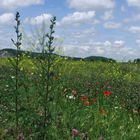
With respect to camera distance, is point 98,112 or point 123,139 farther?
point 98,112

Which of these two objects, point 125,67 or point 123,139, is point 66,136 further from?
point 125,67

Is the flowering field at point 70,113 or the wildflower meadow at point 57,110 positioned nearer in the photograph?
the wildflower meadow at point 57,110

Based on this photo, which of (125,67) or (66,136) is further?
(125,67)

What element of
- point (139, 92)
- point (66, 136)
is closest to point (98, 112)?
point (66, 136)

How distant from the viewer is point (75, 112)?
10.8 m

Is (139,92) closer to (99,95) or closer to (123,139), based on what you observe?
(99,95)

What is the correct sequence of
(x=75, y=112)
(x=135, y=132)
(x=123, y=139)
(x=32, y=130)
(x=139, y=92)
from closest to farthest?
1. (x=32, y=130)
2. (x=123, y=139)
3. (x=135, y=132)
4. (x=75, y=112)
5. (x=139, y=92)

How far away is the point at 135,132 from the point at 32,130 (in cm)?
243

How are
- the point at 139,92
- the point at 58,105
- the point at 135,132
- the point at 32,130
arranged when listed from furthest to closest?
1. the point at 139,92
2. the point at 58,105
3. the point at 135,132
4. the point at 32,130

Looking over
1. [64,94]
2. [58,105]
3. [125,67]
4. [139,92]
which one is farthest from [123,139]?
[125,67]

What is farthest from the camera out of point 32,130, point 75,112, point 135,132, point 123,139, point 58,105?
point 58,105

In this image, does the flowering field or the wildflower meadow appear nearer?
the wildflower meadow

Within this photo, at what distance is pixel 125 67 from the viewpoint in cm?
2994

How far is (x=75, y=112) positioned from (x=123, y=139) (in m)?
1.73
